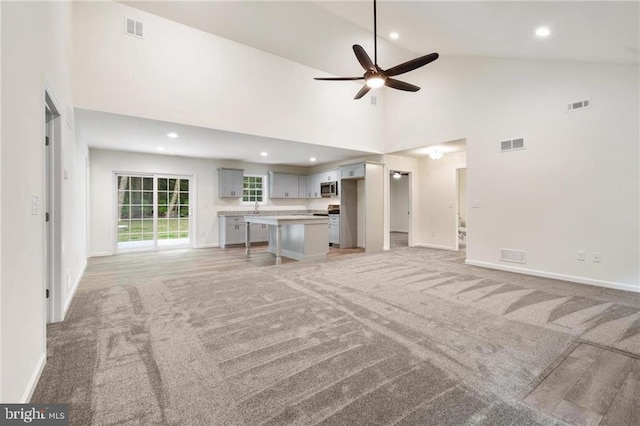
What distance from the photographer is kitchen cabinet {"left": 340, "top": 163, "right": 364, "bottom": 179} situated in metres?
7.08

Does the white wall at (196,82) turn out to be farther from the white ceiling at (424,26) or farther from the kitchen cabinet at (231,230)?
the kitchen cabinet at (231,230)

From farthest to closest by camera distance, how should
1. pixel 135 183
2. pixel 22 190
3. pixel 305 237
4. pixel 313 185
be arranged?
pixel 313 185, pixel 135 183, pixel 305 237, pixel 22 190

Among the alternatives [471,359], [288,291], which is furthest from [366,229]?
[471,359]

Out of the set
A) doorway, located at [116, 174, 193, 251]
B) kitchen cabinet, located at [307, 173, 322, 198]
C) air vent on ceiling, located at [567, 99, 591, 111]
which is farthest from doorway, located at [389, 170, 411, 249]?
doorway, located at [116, 174, 193, 251]

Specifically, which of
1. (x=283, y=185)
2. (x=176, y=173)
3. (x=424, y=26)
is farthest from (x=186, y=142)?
(x=424, y=26)

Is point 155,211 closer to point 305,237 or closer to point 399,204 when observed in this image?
point 305,237

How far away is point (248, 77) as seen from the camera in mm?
4973

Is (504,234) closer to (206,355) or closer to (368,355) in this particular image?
(368,355)

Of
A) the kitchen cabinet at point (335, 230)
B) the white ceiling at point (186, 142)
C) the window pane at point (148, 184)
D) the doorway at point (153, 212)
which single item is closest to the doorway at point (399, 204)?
the kitchen cabinet at point (335, 230)

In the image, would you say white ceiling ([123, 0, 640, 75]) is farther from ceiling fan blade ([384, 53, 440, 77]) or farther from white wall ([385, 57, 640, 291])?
ceiling fan blade ([384, 53, 440, 77])

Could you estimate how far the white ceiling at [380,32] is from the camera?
3029 millimetres

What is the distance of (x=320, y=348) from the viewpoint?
2150mm

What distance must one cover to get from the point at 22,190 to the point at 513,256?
19.4 ft

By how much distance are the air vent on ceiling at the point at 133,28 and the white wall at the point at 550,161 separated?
17.7 feet
